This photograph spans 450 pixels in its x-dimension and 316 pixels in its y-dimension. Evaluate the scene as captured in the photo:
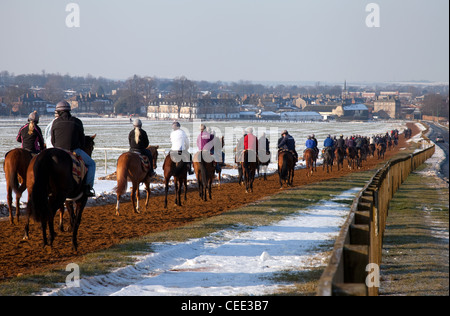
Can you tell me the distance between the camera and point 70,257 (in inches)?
389

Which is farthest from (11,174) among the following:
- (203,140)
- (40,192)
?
(203,140)

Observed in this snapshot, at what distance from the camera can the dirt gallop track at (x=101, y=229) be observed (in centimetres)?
967

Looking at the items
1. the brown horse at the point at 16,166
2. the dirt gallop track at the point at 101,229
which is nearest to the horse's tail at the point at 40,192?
the dirt gallop track at the point at 101,229

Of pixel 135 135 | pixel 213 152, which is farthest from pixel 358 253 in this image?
pixel 213 152

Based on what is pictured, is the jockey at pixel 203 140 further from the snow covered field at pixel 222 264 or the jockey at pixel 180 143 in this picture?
the snow covered field at pixel 222 264

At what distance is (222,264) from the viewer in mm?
9391

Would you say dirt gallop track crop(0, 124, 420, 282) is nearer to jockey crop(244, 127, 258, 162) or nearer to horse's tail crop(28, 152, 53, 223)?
horse's tail crop(28, 152, 53, 223)

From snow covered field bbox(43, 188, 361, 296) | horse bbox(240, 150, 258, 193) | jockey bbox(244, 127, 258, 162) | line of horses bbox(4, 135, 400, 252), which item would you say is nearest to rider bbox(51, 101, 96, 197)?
line of horses bbox(4, 135, 400, 252)

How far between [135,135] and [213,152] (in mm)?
3891

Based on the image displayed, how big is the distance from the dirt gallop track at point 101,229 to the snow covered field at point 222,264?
135cm

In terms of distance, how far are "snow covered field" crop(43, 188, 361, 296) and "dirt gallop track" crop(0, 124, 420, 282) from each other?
135 cm

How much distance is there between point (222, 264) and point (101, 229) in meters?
4.52

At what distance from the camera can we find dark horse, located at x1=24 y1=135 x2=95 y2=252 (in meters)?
9.73
